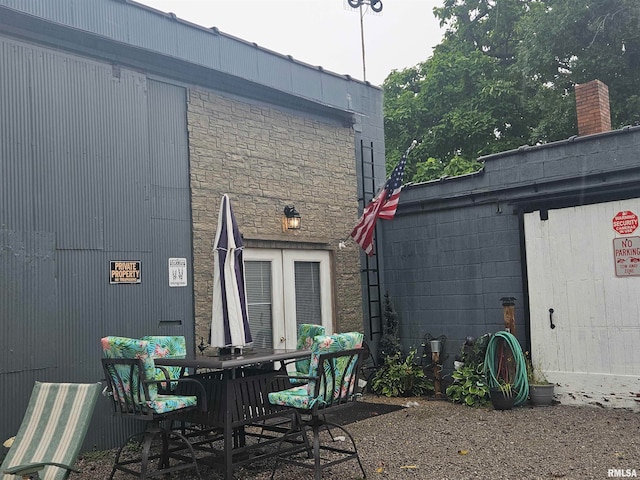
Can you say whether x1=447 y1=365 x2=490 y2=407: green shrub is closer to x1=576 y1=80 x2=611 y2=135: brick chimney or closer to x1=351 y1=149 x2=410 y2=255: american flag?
x1=351 y1=149 x2=410 y2=255: american flag

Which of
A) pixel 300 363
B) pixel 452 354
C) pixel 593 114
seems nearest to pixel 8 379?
pixel 300 363

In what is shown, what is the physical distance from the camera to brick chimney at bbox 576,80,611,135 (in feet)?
26.6

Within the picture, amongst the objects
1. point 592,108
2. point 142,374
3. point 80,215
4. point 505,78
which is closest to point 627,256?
point 592,108

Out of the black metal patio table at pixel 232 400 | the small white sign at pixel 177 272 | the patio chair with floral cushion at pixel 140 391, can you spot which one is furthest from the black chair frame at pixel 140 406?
the small white sign at pixel 177 272

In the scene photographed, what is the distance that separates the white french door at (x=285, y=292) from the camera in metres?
7.46

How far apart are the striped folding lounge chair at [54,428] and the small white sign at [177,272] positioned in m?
2.17

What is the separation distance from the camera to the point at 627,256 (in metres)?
6.88

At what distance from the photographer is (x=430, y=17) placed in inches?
853

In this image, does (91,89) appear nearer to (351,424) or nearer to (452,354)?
(351,424)

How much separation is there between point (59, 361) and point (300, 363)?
86.7 inches

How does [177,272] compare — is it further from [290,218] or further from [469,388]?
[469,388]

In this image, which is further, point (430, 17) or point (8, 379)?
point (430, 17)

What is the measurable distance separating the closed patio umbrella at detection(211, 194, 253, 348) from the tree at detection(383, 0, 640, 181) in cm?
1180

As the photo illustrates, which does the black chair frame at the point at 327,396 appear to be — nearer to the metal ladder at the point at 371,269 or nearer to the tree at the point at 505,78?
the metal ladder at the point at 371,269
